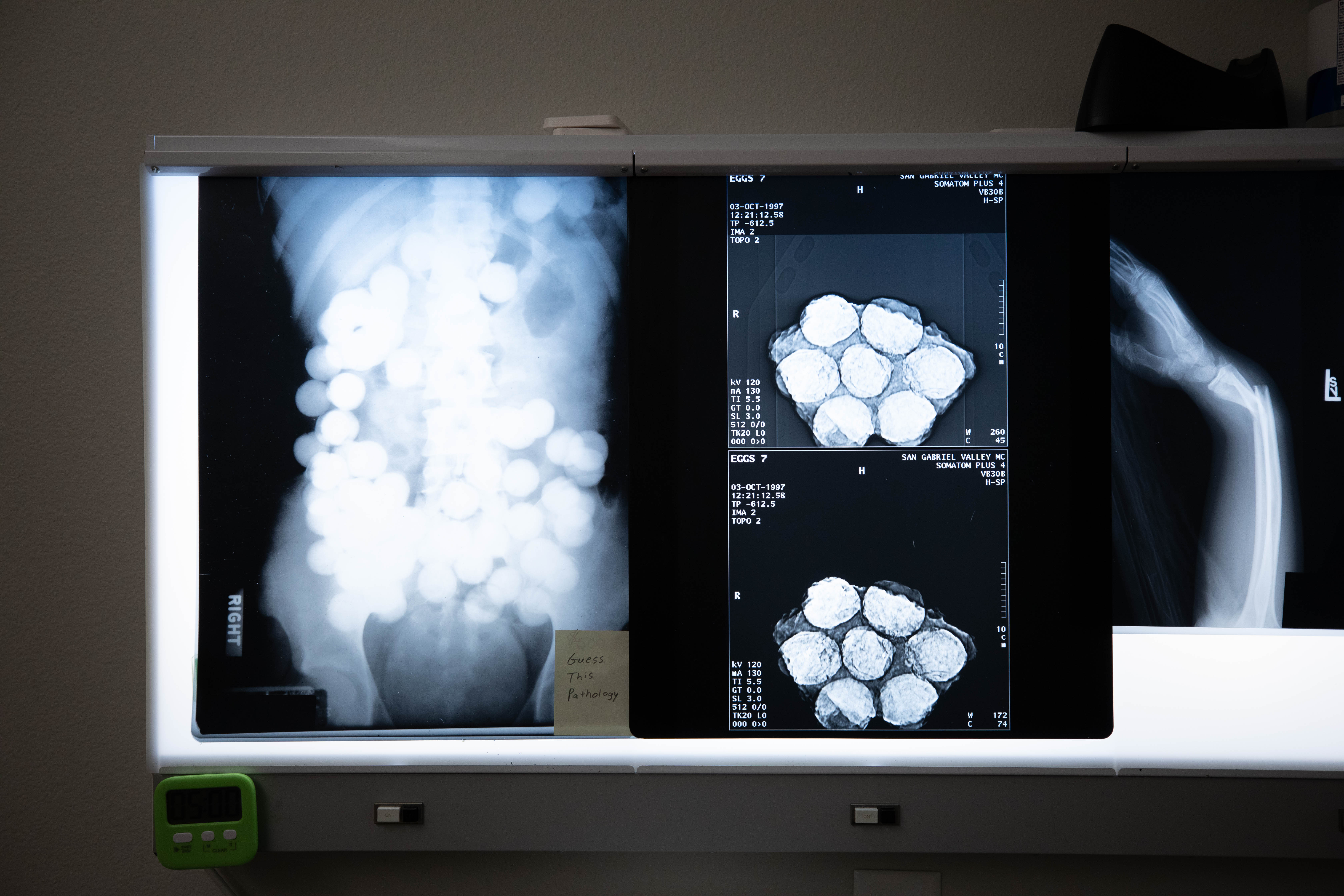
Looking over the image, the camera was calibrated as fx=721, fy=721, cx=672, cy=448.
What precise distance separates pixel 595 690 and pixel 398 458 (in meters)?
0.46

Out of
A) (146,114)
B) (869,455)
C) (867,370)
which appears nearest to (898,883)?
(869,455)

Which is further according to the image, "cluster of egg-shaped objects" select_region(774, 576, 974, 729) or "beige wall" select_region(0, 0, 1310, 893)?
"beige wall" select_region(0, 0, 1310, 893)

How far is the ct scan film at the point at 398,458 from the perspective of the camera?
43.1 inches

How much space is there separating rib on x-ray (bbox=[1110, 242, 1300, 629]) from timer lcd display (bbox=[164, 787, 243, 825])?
1378 mm

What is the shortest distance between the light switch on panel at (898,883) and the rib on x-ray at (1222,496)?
56 cm

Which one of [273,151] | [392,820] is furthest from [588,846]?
[273,151]

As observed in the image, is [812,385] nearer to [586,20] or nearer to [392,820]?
[586,20]

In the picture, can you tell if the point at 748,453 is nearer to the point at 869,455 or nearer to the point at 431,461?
the point at 869,455

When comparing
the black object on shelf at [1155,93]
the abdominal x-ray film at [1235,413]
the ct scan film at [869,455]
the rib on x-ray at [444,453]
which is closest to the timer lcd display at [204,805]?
the rib on x-ray at [444,453]

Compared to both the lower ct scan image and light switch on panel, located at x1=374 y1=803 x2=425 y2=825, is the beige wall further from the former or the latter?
→ the lower ct scan image

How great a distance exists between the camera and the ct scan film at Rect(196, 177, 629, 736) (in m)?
1.09

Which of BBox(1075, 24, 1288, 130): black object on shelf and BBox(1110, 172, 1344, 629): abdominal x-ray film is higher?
BBox(1075, 24, 1288, 130): black object on shelf

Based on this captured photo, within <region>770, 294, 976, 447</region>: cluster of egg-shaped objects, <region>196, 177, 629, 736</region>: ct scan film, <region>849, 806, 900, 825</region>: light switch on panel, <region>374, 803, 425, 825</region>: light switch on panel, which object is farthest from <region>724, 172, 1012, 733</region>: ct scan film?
<region>374, 803, 425, 825</region>: light switch on panel

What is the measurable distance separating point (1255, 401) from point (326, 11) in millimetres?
1628
